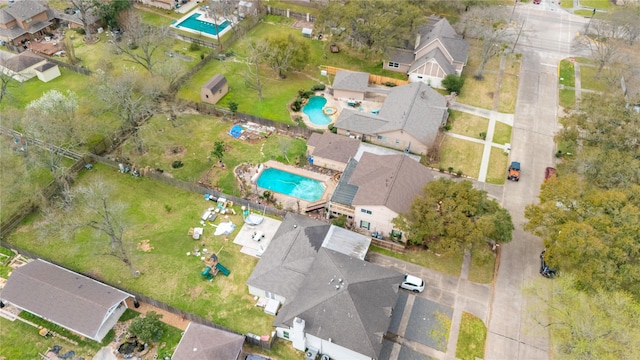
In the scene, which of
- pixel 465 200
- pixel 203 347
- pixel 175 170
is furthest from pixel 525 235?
pixel 175 170

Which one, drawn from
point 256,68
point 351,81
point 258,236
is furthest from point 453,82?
point 258,236

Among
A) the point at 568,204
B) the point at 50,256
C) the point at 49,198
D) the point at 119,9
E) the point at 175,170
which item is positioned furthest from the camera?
the point at 119,9

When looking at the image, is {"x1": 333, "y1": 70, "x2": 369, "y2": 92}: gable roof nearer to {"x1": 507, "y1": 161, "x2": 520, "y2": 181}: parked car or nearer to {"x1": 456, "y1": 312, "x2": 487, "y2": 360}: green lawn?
{"x1": 507, "y1": 161, "x2": 520, "y2": 181}: parked car

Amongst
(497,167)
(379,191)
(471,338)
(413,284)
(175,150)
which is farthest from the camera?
(175,150)

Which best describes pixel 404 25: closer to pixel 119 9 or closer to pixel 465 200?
pixel 465 200

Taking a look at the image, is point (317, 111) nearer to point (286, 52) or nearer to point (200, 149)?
point (286, 52)

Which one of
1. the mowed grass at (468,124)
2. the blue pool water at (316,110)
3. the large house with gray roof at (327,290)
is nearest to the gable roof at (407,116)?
the mowed grass at (468,124)
